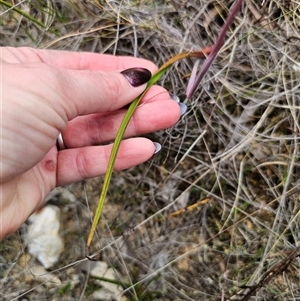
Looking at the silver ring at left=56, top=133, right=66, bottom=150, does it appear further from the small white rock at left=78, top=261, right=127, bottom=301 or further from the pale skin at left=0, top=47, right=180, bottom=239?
the small white rock at left=78, top=261, right=127, bottom=301

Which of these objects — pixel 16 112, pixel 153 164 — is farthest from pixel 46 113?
pixel 153 164

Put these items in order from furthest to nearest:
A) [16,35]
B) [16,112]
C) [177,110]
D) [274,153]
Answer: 1. [16,35]
2. [274,153]
3. [177,110]
4. [16,112]

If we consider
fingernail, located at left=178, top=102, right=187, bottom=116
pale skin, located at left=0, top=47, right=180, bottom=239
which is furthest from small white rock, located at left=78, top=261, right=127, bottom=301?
fingernail, located at left=178, top=102, right=187, bottom=116

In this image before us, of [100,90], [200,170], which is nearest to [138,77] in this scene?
[100,90]

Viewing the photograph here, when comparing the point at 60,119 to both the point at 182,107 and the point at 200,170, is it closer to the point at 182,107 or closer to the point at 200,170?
the point at 182,107

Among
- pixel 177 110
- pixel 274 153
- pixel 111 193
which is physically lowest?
pixel 111 193

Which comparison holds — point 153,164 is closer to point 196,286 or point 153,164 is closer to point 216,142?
point 216,142
